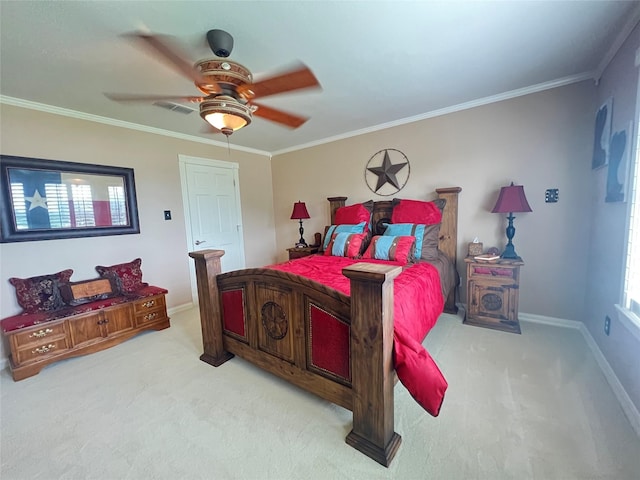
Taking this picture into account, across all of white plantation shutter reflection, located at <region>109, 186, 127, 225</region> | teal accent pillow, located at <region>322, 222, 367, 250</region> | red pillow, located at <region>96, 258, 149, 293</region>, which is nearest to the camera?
red pillow, located at <region>96, 258, 149, 293</region>

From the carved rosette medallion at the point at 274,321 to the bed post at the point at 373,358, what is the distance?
0.59 metres

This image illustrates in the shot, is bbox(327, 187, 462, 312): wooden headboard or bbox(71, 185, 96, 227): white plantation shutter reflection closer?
bbox(71, 185, 96, 227): white plantation shutter reflection

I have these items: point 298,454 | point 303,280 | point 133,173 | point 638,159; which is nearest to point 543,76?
point 638,159

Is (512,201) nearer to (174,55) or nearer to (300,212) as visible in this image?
(300,212)

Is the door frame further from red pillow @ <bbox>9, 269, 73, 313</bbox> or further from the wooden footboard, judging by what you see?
the wooden footboard

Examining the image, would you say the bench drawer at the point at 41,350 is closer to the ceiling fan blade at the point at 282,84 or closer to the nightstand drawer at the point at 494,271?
the ceiling fan blade at the point at 282,84

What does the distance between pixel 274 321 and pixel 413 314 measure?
Answer: 3.23ft

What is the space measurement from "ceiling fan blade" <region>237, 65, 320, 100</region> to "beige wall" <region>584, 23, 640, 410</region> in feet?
6.67

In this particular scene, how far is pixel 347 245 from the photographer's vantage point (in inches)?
124

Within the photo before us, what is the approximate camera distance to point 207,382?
204 centimetres

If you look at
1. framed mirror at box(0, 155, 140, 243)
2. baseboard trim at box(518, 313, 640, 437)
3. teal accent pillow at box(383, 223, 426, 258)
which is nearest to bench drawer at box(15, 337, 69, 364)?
framed mirror at box(0, 155, 140, 243)

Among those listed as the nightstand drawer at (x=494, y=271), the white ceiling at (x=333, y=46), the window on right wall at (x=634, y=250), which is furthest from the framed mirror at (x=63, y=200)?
the window on right wall at (x=634, y=250)

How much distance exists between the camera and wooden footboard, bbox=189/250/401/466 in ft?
4.33

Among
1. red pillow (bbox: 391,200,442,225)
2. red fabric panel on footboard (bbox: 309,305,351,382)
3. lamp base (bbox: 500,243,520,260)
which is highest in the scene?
red pillow (bbox: 391,200,442,225)
